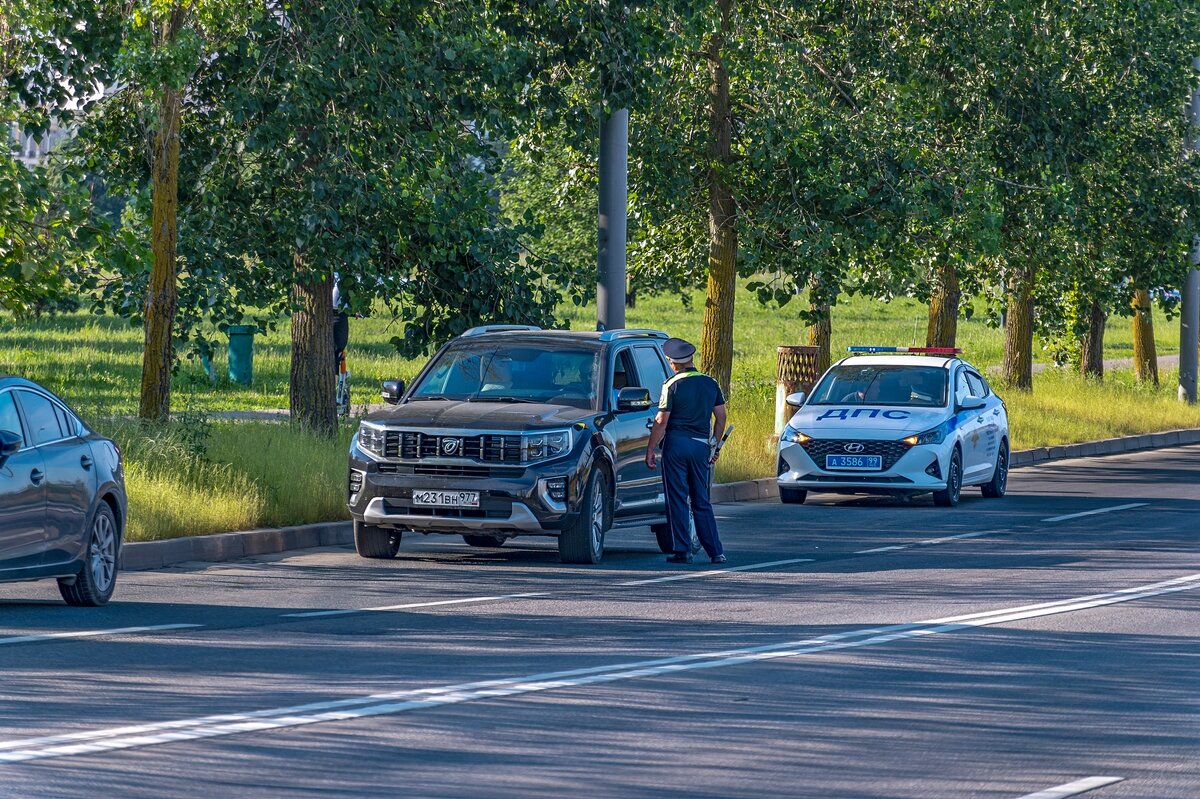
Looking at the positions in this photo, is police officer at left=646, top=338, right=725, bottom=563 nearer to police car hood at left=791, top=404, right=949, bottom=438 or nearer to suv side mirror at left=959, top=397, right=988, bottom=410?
police car hood at left=791, top=404, right=949, bottom=438

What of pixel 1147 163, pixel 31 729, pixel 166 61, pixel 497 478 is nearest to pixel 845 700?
pixel 31 729

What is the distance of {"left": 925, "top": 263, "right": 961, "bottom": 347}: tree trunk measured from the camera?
29.9m

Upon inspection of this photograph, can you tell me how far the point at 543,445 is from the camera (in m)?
14.8

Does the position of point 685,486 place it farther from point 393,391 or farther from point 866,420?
point 866,420

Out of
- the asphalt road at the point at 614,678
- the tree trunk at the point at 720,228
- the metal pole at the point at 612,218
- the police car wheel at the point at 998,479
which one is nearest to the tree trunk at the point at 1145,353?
the tree trunk at the point at 720,228

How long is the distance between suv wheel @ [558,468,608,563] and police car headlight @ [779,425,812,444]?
6.00 m

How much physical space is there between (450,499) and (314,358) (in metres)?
6.30

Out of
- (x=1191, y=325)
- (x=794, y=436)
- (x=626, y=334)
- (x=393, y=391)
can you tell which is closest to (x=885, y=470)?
(x=794, y=436)

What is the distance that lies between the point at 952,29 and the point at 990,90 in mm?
1369

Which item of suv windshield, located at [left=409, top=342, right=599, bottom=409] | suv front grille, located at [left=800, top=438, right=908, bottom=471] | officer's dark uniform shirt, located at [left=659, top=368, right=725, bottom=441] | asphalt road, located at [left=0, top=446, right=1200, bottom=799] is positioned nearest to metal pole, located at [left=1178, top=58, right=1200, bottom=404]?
suv front grille, located at [left=800, top=438, right=908, bottom=471]

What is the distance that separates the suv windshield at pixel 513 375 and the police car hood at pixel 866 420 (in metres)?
5.37

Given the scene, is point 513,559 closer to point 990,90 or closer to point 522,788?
point 522,788

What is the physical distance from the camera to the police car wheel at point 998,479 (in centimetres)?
2250

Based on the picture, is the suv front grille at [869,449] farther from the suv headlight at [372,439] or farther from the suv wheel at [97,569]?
the suv wheel at [97,569]
